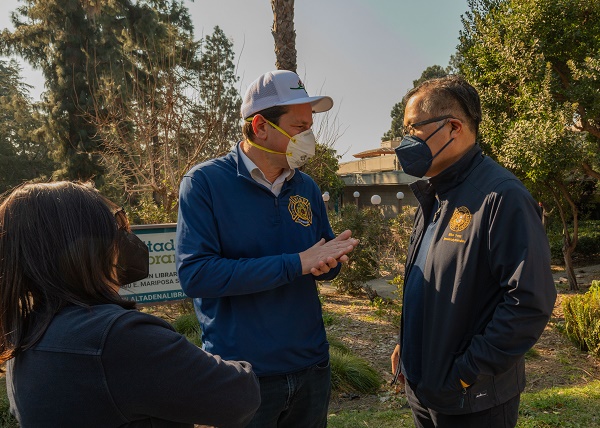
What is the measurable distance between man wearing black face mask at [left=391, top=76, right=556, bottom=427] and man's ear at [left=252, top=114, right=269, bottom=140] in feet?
2.32

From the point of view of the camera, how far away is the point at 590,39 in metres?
8.98

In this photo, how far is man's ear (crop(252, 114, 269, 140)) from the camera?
7.50 ft

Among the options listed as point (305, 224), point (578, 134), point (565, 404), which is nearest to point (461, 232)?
point (305, 224)

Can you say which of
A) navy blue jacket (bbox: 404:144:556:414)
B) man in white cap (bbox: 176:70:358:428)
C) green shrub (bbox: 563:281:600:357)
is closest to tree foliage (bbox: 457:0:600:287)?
green shrub (bbox: 563:281:600:357)

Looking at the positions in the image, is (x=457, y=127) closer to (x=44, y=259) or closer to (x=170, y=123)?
(x=44, y=259)

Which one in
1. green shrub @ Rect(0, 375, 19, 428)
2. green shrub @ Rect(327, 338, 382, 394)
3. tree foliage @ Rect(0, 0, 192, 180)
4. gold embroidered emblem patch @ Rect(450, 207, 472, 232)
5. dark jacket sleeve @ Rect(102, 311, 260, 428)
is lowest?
green shrub @ Rect(327, 338, 382, 394)

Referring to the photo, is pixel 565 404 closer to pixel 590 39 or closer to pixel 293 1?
pixel 293 1

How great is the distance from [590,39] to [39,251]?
10670 millimetres

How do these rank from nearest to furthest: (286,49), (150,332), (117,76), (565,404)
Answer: (150,332) < (565,404) < (286,49) < (117,76)

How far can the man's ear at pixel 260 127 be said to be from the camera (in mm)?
2285


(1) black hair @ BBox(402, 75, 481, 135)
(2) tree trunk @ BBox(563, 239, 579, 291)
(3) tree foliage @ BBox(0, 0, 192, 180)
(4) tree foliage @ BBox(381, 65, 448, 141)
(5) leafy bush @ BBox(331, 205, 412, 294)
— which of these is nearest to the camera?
(1) black hair @ BBox(402, 75, 481, 135)

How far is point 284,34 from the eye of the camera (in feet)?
22.8

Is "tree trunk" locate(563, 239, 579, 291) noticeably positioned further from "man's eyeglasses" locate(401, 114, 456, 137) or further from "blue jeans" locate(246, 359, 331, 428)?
"blue jeans" locate(246, 359, 331, 428)

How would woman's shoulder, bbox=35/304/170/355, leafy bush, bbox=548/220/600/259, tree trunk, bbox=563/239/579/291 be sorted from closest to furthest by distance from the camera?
woman's shoulder, bbox=35/304/170/355 → tree trunk, bbox=563/239/579/291 → leafy bush, bbox=548/220/600/259
